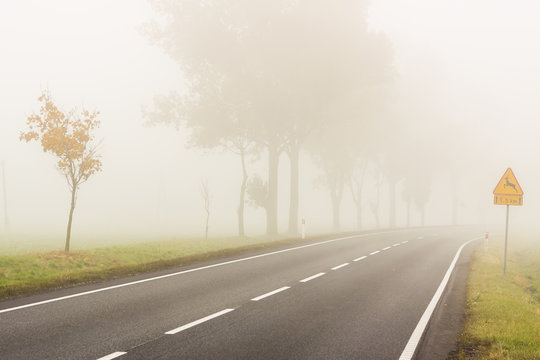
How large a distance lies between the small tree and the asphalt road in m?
4.77

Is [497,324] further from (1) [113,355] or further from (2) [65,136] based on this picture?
(2) [65,136]

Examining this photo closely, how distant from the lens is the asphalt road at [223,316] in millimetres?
5094

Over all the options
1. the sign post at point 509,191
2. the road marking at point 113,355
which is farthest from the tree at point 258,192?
the road marking at point 113,355

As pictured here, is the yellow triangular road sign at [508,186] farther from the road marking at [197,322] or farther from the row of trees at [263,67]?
the row of trees at [263,67]

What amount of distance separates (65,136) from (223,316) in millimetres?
8808

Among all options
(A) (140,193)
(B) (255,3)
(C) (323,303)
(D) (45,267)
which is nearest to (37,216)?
(A) (140,193)

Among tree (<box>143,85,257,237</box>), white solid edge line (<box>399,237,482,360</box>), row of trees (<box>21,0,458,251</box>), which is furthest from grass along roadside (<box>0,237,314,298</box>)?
tree (<box>143,85,257,237</box>)

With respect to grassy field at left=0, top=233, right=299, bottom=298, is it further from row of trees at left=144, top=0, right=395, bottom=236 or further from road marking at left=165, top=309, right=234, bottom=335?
row of trees at left=144, top=0, right=395, bottom=236

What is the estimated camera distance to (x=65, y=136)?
12.5 metres

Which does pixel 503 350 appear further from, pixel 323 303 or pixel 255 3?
pixel 255 3

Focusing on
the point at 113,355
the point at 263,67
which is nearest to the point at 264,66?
the point at 263,67

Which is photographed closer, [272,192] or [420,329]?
[420,329]

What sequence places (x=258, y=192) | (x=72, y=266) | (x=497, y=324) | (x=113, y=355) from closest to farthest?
A: (x=113, y=355), (x=497, y=324), (x=72, y=266), (x=258, y=192)

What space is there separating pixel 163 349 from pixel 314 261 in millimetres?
9342
